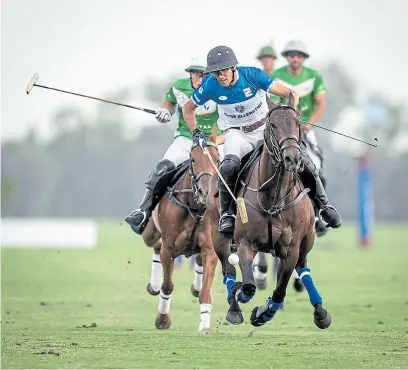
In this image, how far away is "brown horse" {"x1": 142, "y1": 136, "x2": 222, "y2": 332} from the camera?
14430mm

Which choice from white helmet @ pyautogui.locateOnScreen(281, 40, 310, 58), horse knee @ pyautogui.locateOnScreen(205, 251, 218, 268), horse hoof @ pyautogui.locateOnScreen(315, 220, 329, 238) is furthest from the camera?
white helmet @ pyautogui.locateOnScreen(281, 40, 310, 58)

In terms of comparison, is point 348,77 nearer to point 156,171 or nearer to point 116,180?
point 116,180

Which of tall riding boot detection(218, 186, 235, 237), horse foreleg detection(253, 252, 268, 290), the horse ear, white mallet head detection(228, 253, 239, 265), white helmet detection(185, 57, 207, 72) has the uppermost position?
the horse ear

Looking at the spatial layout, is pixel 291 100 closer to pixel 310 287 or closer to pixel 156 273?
pixel 310 287

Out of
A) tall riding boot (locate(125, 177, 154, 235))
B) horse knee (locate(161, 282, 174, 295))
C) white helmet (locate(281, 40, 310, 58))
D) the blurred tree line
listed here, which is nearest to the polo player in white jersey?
horse knee (locate(161, 282, 174, 295))

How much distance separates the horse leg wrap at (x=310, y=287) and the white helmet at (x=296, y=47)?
18.5 ft

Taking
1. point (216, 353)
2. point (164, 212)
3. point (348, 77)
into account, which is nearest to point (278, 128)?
point (216, 353)

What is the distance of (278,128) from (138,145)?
3747 inches

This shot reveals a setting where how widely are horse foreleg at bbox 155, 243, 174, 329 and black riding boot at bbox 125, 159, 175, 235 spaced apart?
826mm

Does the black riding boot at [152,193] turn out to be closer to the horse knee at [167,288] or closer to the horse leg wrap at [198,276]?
the horse leg wrap at [198,276]

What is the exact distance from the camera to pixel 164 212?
15.4 metres

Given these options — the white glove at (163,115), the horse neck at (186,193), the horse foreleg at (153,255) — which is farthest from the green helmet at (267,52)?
the white glove at (163,115)

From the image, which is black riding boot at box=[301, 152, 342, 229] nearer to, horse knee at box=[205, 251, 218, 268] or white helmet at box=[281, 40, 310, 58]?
horse knee at box=[205, 251, 218, 268]

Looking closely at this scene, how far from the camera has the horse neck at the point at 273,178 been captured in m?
12.5
